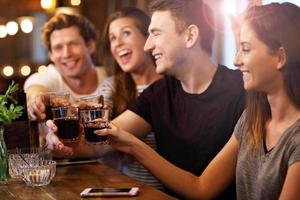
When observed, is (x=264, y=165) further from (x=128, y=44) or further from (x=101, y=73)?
(x=101, y=73)

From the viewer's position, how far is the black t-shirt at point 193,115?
2258 millimetres

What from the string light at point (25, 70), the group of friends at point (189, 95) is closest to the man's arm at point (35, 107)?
the group of friends at point (189, 95)

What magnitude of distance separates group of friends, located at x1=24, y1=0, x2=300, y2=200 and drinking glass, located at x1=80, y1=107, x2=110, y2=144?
27 mm

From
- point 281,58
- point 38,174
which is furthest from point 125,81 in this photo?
point 281,58

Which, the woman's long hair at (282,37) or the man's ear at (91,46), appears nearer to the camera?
the woman's long hair at (282,37)

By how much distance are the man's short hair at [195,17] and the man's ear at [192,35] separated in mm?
17

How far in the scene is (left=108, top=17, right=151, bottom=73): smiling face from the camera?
9.21ft

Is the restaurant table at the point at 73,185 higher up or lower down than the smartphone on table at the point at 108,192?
lower down

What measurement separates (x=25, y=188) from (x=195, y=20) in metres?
1.08

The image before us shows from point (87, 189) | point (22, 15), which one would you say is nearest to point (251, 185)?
point (87, 189)

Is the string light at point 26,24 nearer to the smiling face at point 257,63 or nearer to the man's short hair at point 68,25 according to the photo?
the man's short hair at point 68,25

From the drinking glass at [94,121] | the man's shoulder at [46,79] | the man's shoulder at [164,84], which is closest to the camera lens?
the drinking glass at [94,121]

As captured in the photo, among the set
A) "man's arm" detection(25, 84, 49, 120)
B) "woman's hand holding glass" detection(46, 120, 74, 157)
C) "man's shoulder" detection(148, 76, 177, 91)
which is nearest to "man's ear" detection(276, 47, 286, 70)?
"man's shoulder" detection(148, 76, 177, 91)

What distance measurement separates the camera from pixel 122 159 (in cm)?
279
